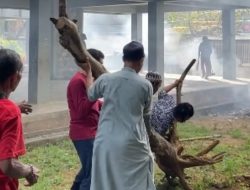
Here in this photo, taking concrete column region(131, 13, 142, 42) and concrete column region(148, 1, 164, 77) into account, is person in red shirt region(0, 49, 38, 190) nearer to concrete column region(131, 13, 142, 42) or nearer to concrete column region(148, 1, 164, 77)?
concrete column region(148, 1, 164, 77)

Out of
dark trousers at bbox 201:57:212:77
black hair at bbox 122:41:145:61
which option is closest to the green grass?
black hair at bbox 122:41:145:61

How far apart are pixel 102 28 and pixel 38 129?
20.1 metres

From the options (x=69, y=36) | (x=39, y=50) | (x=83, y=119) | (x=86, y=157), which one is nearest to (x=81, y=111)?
(x=83, y=119)

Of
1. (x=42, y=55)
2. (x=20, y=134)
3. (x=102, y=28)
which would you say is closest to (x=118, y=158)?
(x=20, y=134)

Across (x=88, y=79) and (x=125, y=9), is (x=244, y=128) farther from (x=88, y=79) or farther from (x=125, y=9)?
(x=125, y=9)

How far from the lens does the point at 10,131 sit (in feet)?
7.59

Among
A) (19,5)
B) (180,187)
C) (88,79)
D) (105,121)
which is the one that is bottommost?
(180,187)

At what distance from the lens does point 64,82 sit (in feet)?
43.8

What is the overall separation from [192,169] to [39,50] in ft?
19.4

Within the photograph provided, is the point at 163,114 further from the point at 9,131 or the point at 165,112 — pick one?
the point at 9,131

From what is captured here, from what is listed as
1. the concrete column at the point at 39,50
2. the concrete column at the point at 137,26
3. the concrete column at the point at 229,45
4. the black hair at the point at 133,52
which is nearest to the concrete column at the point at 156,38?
the concrete column at the point at 39,50

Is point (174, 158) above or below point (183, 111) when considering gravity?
below

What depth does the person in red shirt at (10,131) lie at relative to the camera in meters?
2.30

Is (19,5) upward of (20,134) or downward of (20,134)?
upward
